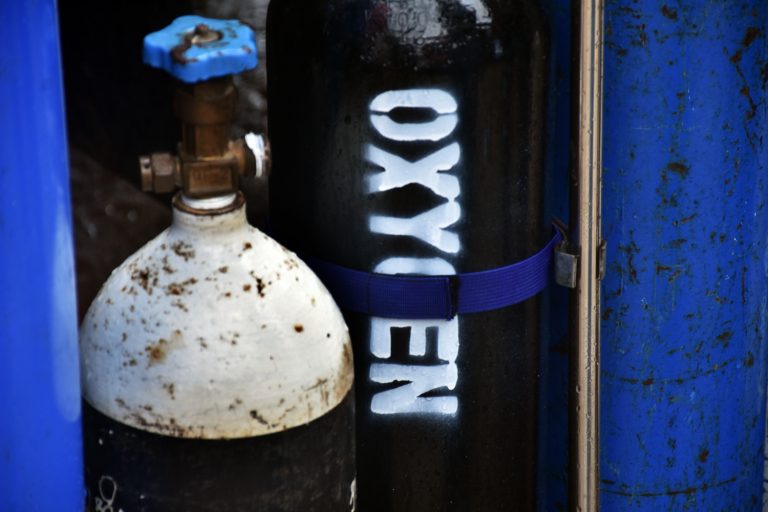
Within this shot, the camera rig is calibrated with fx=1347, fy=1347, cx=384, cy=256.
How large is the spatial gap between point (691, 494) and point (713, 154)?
1.83 feet

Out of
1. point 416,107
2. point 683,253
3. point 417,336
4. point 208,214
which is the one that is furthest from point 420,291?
point 683,253

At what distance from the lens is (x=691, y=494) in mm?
2156

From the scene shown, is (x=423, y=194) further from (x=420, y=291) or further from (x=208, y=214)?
(x=208, y=214)

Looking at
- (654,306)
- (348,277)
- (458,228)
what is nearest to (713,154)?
(654,306)

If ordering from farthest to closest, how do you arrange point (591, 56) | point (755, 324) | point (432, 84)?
point (755, 324) < point (591, 56) < point (432, 84)

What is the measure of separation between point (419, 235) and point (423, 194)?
2.2 inches

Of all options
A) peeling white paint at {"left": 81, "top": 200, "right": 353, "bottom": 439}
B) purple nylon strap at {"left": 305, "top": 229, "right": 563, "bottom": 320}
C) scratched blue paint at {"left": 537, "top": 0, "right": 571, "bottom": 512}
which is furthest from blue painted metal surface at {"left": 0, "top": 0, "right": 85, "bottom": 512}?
scratched blue paint at {"left": 537, "top": 0, "right": 571, "bottom": 512}

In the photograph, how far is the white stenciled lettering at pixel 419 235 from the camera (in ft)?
5.73

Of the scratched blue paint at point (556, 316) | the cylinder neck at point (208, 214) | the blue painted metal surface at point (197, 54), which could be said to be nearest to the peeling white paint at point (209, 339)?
the cylinder neck at point (208, 214)

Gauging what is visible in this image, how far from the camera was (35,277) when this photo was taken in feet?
4.56

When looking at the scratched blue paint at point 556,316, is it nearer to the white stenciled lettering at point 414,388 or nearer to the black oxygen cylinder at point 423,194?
the black oxygen cylinder at point 423,194

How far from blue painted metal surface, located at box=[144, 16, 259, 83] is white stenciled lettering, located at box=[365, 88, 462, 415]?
0.27 m

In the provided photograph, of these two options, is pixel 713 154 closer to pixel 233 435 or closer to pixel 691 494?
pixel 691 494

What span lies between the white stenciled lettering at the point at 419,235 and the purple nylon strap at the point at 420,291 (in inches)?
0.6
